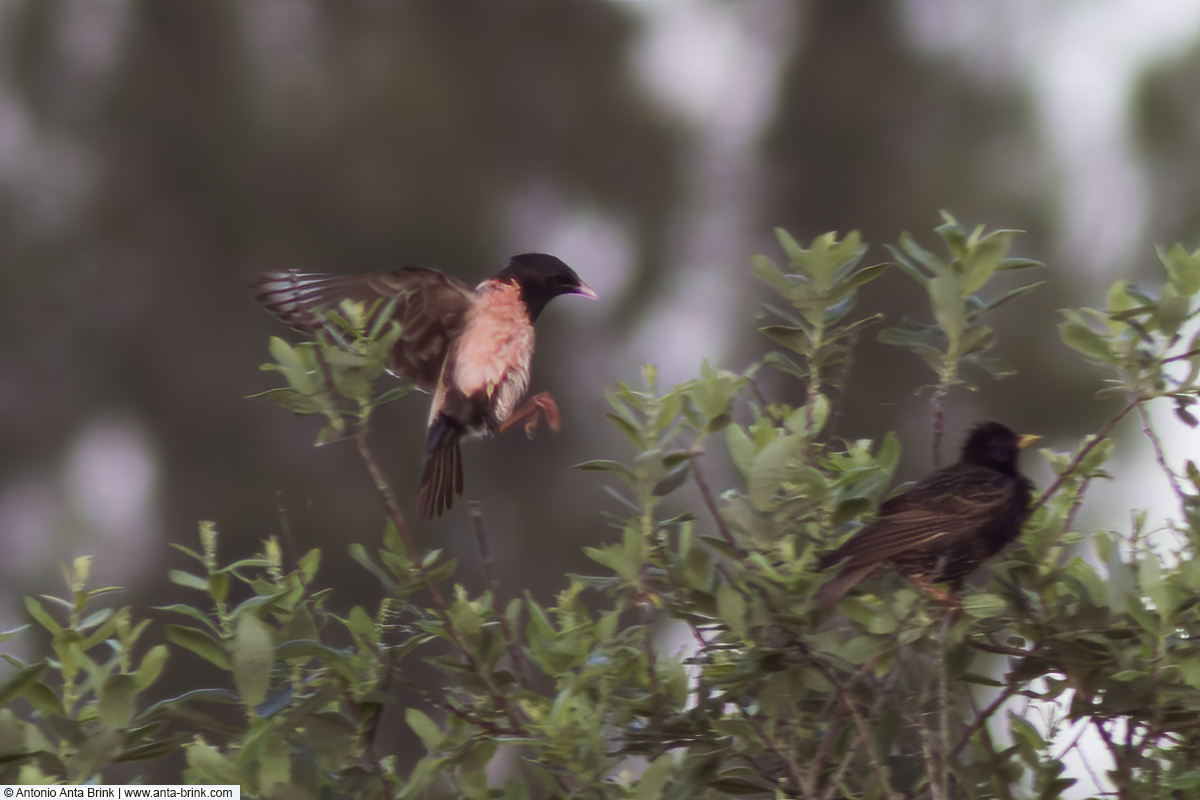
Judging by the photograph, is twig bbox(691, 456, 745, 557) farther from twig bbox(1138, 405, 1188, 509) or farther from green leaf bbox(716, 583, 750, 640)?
twig bbox(1138, 405, 1188, 509)

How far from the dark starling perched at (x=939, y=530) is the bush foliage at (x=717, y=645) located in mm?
34

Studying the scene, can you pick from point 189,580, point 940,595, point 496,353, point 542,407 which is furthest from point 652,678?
point 496,353

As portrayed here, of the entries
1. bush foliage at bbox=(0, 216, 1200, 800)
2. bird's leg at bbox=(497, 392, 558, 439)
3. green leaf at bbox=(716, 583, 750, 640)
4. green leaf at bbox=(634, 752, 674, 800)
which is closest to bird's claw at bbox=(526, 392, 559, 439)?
bird's leg at bbox=(497, 392, 558, 439)

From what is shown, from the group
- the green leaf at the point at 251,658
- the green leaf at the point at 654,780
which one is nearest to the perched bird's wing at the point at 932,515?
the green leaf at the point at 654,780

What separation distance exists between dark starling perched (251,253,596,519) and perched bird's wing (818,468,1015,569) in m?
0.93

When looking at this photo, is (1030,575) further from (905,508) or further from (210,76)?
(210,76)

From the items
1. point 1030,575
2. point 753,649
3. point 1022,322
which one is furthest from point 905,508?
point 1022,322

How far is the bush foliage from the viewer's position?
4.78 ft

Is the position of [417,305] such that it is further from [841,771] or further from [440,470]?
[841,771]

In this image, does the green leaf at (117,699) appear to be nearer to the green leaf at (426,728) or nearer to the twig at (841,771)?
the green leaf at (426,728)

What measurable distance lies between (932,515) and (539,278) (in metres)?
1.37

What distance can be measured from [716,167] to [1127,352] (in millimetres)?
5111

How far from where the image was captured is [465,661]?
1.64 meters

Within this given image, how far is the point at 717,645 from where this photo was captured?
1602 mm
